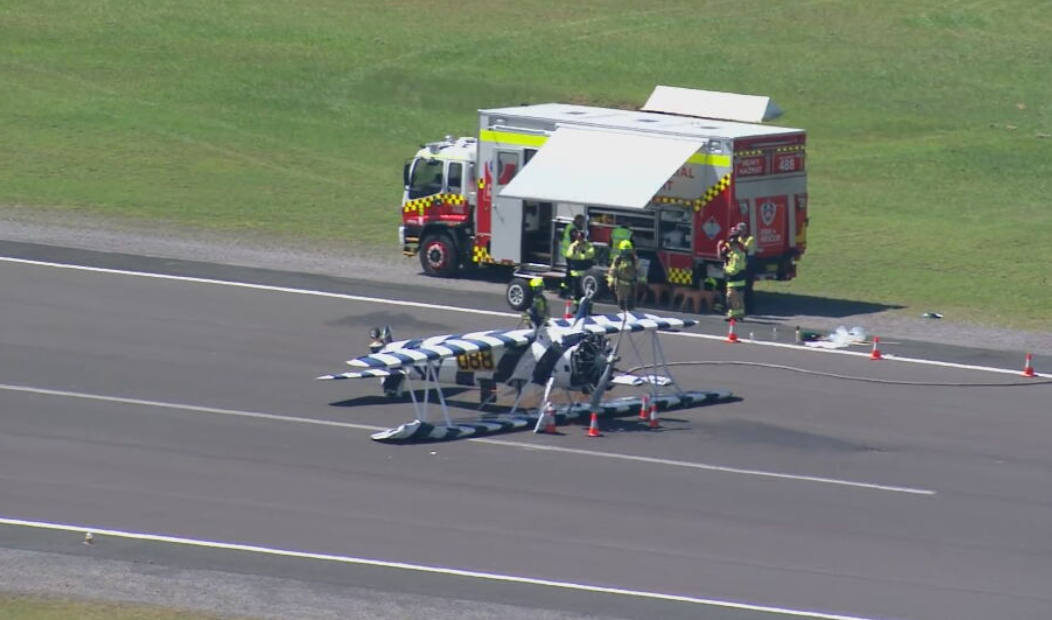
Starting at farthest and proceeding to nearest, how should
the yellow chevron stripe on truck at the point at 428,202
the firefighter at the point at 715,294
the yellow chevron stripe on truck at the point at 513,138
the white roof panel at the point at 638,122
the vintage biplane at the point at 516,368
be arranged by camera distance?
the yellow chevron stripe on truck at the point at 428,202 → the yellow chevron stripe on truck at the point at 513,138 → the white roof panel at the point at 638,122 → the firefighter at the point at 715,294 → the vintage biplane at the point at 516,368

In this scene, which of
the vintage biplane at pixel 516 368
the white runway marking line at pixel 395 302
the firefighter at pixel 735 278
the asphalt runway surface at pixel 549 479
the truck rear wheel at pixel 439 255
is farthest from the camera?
the truck rear wheel at pixel 439 255

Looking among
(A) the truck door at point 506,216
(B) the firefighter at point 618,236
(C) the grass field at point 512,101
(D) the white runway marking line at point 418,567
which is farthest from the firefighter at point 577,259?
(D) the white runway marking line at point 418,567

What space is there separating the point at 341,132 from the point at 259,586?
1445 inches

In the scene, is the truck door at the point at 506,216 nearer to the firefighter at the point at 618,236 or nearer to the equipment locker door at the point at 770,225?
the firefighter at the point at 618,236

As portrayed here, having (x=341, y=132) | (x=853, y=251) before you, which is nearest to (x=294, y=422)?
(x=853, y=251)

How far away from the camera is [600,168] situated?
35.3 meters

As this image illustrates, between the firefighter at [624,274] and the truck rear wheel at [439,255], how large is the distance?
4.63 metres

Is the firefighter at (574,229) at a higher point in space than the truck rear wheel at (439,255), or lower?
higher

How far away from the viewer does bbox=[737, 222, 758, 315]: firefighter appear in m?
34.8

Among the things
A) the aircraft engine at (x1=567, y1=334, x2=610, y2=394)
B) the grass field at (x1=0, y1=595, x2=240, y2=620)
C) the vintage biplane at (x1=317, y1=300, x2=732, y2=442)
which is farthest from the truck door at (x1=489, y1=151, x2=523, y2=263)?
the grass field at (x1=0, y1=595, x2=240, y2=620)

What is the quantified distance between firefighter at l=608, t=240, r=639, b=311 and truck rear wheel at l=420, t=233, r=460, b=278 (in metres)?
4.63

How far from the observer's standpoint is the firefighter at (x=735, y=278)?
34250 mm

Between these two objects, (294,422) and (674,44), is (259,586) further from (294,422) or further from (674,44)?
(674,44)

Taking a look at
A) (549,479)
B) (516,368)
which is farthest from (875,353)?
(549,479)
